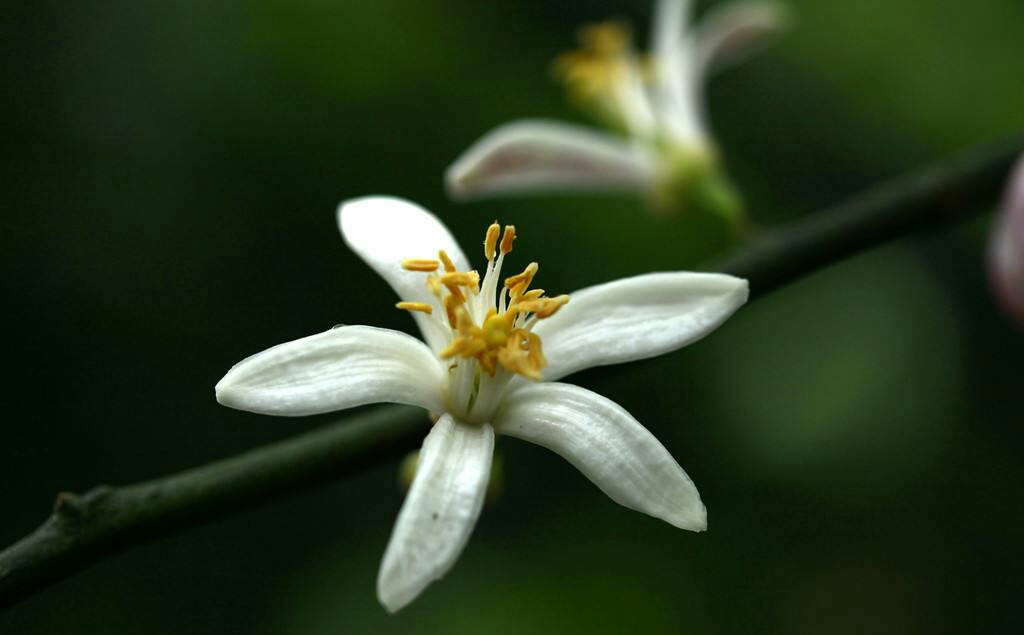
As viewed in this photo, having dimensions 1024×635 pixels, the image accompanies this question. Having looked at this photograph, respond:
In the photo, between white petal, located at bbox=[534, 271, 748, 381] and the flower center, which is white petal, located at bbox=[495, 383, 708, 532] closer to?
white petal, located at bbox=[534, 271, 748, 381]

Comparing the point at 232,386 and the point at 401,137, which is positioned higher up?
the point at 401,137

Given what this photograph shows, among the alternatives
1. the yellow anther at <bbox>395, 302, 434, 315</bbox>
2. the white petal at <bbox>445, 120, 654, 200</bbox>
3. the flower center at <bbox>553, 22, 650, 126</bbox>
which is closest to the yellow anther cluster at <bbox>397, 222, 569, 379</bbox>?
the yellow anther at <bbox>395, 302, 434, 315</bbox>

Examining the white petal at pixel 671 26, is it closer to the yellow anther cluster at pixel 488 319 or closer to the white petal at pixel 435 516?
the yellow anther cluster at pixel 488 319

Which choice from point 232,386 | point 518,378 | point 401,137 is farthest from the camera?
point 401,137

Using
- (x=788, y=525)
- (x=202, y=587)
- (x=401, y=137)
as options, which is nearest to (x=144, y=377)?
(x=202, y=587)

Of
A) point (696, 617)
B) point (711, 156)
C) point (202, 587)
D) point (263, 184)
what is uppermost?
point (263, 184)

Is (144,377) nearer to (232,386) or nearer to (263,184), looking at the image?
(263,184)
